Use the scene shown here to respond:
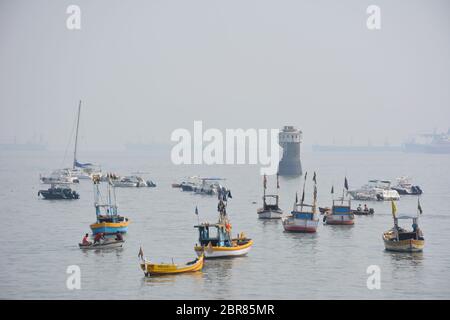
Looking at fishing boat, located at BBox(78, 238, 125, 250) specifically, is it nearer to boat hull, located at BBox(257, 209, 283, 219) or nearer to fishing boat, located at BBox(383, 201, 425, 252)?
fishing boat, located at BBox(383, 201, 425, 252)

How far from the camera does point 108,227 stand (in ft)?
309

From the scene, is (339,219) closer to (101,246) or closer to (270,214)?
(270,214)

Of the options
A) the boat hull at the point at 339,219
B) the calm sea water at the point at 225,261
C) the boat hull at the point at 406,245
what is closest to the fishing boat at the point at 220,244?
the calm sea water at the point at 225,261

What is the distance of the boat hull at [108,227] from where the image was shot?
9331 centimetres

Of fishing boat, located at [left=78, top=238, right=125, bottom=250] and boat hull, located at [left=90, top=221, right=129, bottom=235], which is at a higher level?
boat hull, located at [left=90, top=221, right=129, bottom=235]

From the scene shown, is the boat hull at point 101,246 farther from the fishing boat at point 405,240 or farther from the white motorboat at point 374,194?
the white motorboat at point 374,194

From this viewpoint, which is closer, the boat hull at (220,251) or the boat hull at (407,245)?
the boat hull at (220,251)

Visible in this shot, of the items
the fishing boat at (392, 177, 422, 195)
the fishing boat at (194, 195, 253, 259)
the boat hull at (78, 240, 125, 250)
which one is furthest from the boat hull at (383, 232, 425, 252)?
the fishing boat at (392, 177, 422, 195)

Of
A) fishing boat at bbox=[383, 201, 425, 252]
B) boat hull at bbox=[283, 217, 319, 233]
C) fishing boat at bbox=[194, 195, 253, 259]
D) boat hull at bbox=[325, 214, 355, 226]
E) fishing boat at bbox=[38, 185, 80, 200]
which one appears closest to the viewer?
fishing boat at bbox=[194, 195, 253, 259]

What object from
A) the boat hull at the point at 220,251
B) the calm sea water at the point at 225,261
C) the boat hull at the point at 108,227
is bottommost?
the calm sea water at the point at 225,261

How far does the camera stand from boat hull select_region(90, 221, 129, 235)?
93.3 meters
